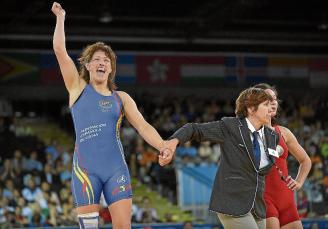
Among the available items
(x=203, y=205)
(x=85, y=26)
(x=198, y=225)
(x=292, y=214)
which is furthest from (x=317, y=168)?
(x=292, y=214)

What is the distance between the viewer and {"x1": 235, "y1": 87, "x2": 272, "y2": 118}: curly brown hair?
7.38 m

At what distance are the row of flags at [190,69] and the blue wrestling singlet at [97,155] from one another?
19453 mm

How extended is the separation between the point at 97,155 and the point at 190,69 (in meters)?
21.4

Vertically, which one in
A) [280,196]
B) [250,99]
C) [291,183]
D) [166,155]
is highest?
[250,99]

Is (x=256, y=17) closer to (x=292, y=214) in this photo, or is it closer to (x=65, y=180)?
(x=65, y=180)

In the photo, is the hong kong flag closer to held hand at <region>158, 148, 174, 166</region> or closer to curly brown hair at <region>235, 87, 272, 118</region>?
curly brown hair at <region>235, 87, 272, 118</region>

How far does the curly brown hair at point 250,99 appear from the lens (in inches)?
291

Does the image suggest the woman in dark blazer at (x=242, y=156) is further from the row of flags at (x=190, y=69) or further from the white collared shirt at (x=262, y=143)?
the row of flags at (x=190, y=69)

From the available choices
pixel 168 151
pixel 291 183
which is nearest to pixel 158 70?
pixel 291 183

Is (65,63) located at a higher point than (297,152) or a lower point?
higher

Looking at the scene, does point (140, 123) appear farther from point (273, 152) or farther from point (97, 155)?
point (273, 152)

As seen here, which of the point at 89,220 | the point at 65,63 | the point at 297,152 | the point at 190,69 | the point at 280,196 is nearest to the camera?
the point at 89,220

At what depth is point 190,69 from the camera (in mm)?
27938

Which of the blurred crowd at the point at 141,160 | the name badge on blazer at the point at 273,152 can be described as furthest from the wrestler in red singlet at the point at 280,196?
the blurred crowd at the point at 141,160
